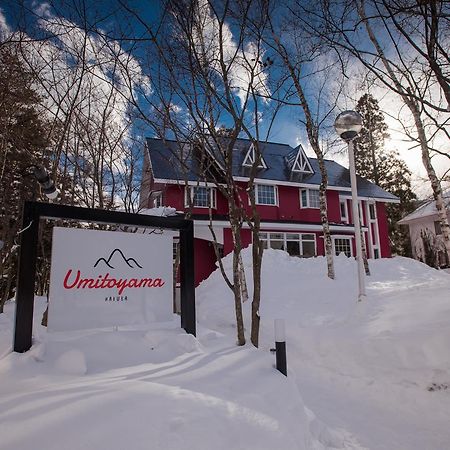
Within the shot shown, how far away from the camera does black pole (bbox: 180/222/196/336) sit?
4828mm

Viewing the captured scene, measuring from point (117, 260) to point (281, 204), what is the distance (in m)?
16.8

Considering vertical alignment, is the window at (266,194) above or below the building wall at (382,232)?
above

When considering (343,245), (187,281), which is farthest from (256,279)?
(343,245)

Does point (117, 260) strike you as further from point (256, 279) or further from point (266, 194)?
point (266, 194)

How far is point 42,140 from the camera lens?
9.62 metres

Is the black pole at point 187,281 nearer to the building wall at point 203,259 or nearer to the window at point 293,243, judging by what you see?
the building wall at point 203,259

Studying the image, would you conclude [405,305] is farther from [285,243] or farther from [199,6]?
[285,243]

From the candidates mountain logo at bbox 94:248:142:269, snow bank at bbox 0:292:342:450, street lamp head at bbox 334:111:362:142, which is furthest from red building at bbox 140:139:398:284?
snow bank at bbox 0:292:342:450

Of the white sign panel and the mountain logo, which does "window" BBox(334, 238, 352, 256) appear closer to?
the white sign panel

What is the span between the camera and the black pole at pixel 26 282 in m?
3.51

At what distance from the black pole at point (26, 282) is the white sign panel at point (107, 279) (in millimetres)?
221

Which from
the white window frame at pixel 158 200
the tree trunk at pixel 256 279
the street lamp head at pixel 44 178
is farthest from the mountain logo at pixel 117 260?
the white window frame at pixel 158 200

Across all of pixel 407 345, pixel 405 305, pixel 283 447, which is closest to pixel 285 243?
pixel 405 305

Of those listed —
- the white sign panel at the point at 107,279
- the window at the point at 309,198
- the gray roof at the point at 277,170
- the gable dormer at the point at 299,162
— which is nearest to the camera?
the white sign panel at the point at 107,279
